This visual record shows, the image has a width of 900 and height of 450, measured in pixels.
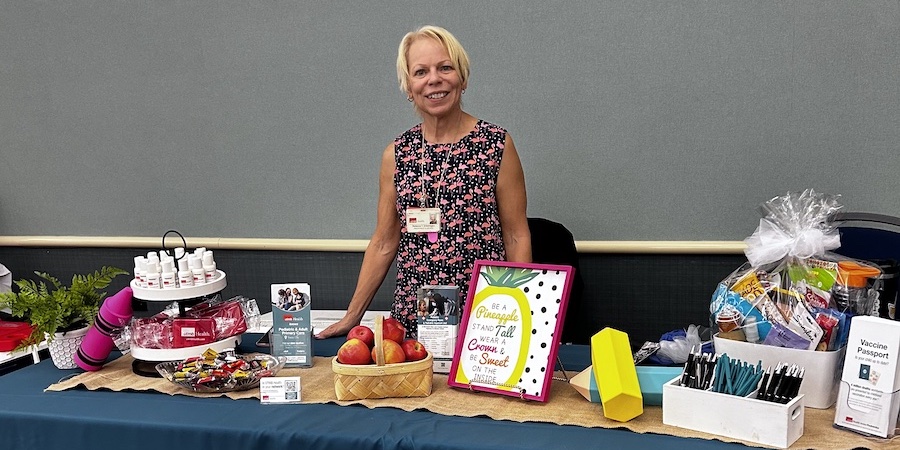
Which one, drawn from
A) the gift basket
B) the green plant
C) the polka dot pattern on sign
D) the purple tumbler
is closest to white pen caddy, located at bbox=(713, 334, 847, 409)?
the gift basket

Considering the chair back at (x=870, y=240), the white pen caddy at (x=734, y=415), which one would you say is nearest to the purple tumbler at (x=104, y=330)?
the white pen caddy at (x=734, y=415)

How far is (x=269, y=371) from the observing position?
5.55 feet

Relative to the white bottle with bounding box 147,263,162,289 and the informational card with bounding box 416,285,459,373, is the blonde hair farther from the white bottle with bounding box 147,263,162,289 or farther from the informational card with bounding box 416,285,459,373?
the white bottle with bounding box 147,263,162,289

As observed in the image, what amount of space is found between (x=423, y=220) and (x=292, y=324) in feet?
1.78

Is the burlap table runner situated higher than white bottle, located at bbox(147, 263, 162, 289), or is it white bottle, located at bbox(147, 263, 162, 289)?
white bottle, located at bbox(147, 263, 162, 289)

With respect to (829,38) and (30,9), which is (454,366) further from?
(30,9)

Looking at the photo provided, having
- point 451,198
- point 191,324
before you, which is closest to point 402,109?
point 451,198

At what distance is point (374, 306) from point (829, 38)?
2224mm

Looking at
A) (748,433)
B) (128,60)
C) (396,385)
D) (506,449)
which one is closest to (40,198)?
(128,60)

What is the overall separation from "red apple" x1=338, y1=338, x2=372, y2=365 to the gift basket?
0.75m

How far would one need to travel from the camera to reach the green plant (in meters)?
1.86

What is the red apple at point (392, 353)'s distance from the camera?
154cm

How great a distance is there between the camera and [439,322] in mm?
1680

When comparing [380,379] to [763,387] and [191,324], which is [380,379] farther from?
[763,387]
